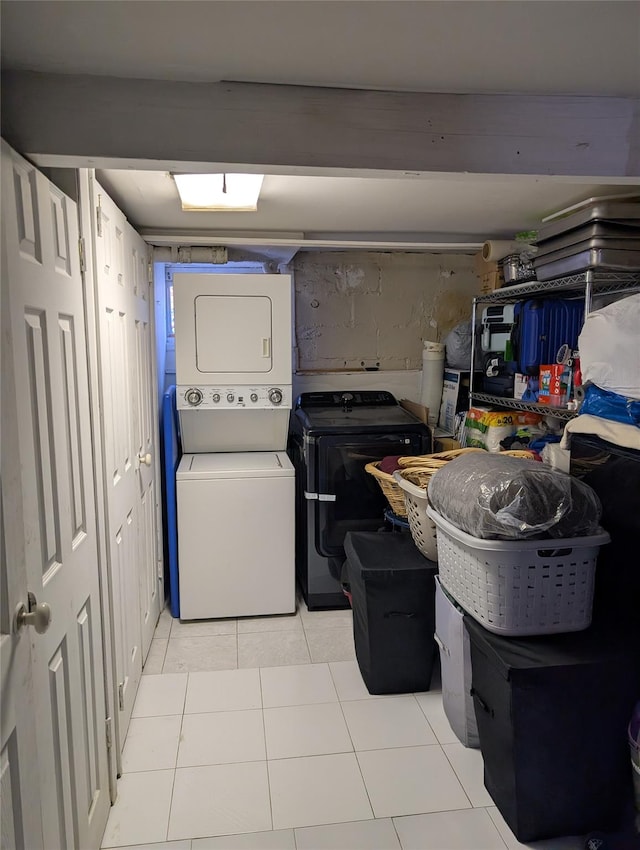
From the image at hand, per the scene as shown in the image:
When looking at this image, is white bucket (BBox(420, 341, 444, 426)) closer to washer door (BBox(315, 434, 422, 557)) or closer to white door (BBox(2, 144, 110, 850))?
washer door (BBox(315, 434, 422, 557))

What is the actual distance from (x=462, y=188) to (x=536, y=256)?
1.73 feet

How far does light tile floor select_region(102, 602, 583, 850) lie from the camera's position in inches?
67.0

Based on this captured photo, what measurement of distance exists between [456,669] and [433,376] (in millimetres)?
1841

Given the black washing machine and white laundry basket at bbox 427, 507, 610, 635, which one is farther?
the black washing machine

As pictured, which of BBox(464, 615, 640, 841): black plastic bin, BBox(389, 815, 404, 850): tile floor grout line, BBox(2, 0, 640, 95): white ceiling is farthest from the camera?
BBox(389, 815, 404, 850): tile floor grout line

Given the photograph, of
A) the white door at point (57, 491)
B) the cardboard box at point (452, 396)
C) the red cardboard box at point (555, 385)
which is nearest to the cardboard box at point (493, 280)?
the cardboard box at point (452, 396)

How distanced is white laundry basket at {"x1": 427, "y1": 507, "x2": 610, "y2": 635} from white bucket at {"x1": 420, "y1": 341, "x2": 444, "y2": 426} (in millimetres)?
1830

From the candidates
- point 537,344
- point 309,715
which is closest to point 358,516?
point 309,715

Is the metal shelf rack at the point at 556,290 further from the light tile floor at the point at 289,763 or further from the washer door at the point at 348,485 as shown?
the light tile floor at the point at 289,763

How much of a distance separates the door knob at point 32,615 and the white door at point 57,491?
44 millimetres

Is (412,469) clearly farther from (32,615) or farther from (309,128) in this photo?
(32,615)

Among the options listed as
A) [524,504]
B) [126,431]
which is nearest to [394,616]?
[524,504]

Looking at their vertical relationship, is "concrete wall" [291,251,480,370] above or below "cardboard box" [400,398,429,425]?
above

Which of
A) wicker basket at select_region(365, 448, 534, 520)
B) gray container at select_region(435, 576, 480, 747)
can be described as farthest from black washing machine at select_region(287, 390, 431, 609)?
gray container at select_region(435, 576, 480, 747)
